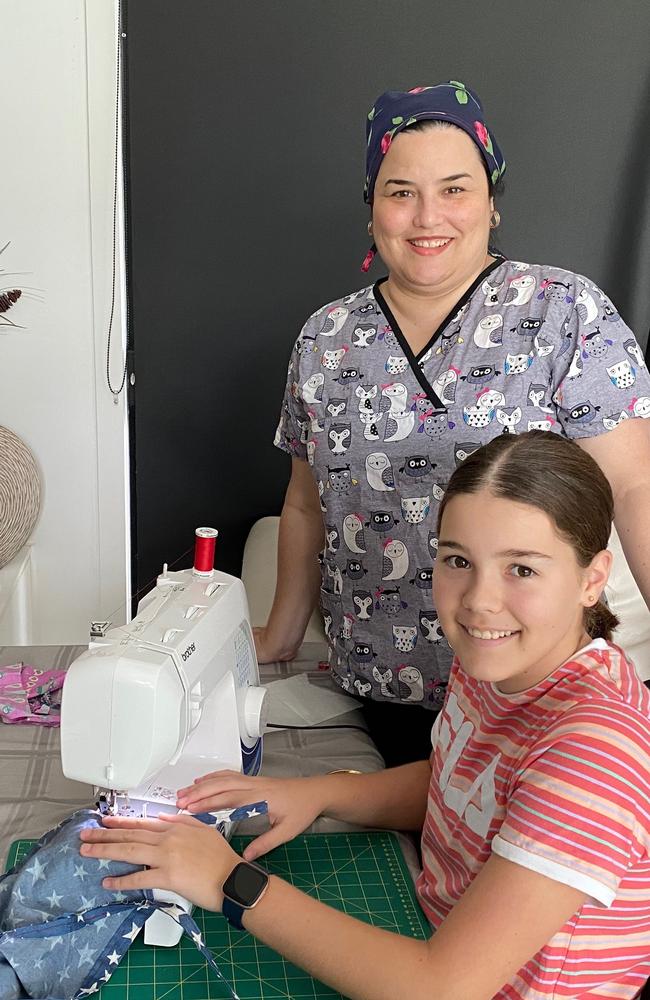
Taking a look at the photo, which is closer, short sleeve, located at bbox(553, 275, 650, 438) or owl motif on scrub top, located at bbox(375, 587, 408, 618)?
short sleeve, located at bbox(553, 275, 650, 438)

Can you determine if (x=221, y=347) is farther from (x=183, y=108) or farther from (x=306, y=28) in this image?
(x=306, y=28)

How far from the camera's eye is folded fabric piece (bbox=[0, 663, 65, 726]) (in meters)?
1.39

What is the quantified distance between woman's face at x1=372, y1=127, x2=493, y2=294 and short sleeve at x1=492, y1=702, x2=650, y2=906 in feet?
2.66

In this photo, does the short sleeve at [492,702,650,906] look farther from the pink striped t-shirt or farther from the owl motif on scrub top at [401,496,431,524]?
the owl motif on scrub top at [401,496,431,524]

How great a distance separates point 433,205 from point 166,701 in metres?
0.84

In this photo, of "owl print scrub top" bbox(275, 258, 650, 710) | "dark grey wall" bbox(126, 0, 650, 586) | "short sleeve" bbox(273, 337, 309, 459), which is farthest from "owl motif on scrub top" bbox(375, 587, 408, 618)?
"dark grey wall" bbox(126, 0, 650, 586)

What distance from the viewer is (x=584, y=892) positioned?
804mm

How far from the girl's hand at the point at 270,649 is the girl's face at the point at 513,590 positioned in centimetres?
71

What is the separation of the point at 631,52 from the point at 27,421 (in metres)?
1.73

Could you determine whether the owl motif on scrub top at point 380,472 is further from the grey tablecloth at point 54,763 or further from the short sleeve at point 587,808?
the short sleeve at point 587,808

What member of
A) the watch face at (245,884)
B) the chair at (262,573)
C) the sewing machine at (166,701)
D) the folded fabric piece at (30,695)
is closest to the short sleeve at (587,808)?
the watch face at (245,884)

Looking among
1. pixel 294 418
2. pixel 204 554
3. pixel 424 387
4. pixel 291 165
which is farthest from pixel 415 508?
pixel 291 165

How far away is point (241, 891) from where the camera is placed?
0.92 metres

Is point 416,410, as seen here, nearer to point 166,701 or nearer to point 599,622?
point 599,622
